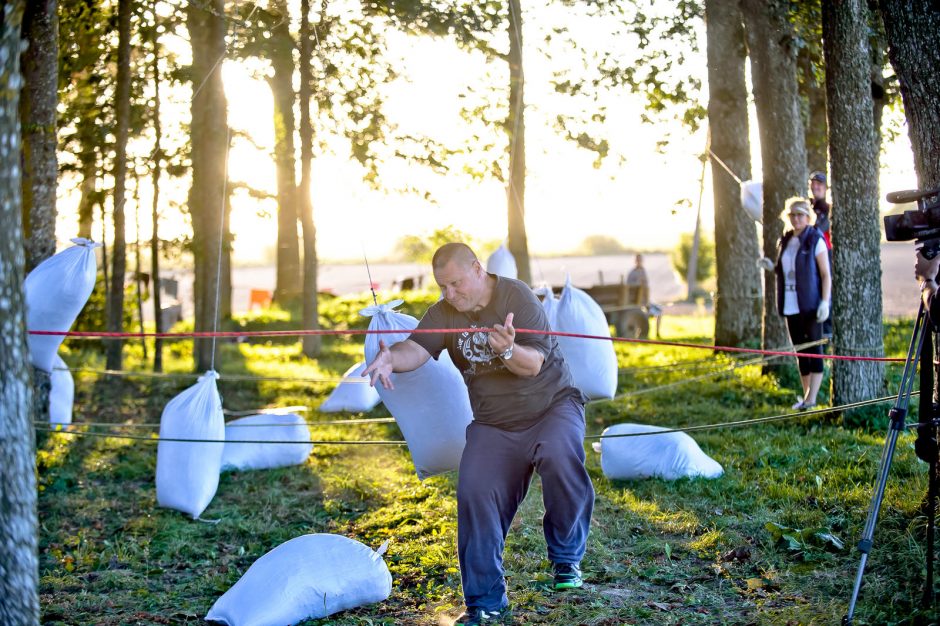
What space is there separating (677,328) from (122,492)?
12.3m

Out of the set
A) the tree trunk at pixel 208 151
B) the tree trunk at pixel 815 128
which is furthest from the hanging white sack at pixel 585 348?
the tree trunk at pixel 815 128

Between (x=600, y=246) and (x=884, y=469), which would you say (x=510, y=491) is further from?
(x=600, y=246)

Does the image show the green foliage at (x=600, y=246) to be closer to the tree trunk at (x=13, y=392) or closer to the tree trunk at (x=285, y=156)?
the tree trunk at (x=285, y=156)

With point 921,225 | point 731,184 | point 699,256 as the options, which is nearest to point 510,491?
point 921,225

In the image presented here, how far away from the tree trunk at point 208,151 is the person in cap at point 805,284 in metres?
5.16

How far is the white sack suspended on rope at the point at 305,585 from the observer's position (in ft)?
12.0

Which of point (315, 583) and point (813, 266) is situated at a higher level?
point (813, 266)

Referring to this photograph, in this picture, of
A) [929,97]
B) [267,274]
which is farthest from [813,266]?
[267,274]

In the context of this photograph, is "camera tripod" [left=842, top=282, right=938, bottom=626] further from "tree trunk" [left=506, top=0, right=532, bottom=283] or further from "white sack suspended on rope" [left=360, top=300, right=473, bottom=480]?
"tree trunk" [left=506, top=0, right=532, bottom=283]

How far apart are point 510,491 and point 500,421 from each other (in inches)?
10.4

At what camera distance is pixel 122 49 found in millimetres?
9289

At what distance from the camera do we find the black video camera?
326cm

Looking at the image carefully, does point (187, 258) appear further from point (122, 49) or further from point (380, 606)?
point (380, 606)

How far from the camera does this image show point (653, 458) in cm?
546
